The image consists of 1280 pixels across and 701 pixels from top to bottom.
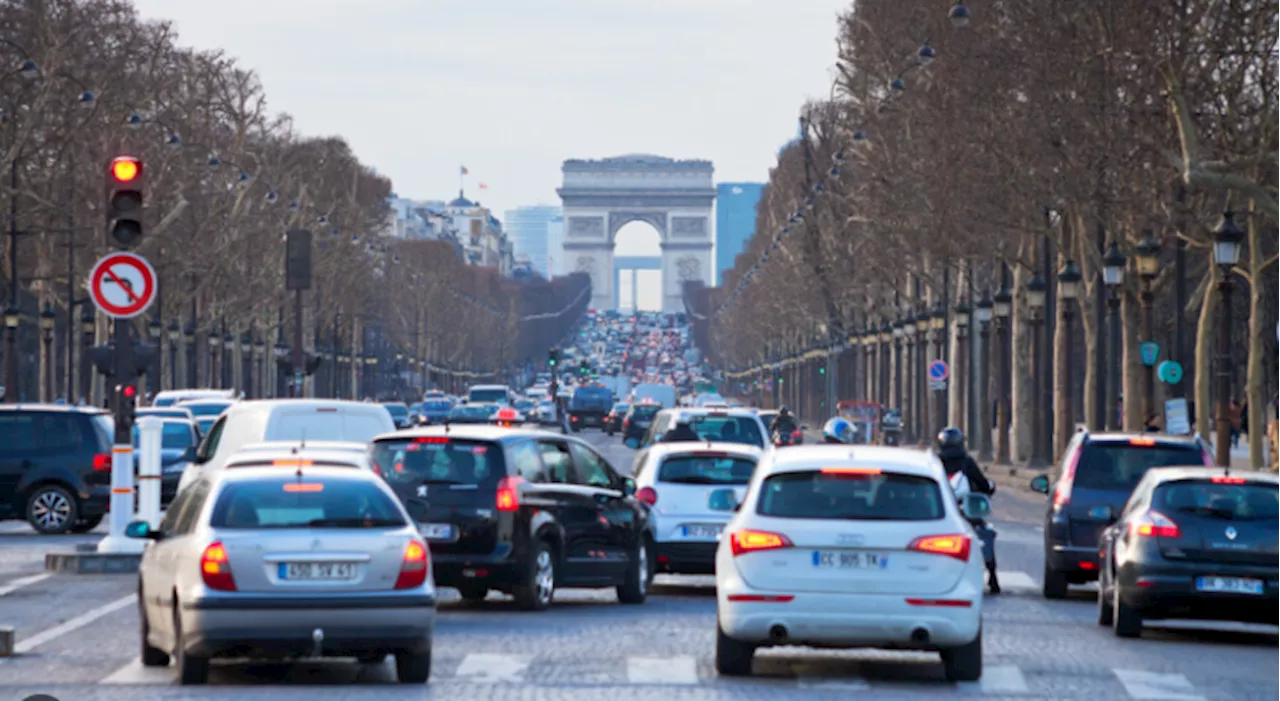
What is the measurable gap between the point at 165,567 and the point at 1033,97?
3372 centimetres

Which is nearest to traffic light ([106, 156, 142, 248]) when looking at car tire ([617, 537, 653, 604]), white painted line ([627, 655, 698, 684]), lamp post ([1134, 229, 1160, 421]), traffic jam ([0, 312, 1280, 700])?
traffic jam ([0, 312, 1280, 700])

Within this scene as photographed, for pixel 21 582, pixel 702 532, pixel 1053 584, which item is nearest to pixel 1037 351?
pixel 1053 584

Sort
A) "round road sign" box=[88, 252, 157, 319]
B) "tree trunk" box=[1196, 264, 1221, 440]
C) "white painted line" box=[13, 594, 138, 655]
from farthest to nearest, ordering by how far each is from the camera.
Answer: "tree trunk" box=[1196, 264, 1221, 440]
"round road sign" box=[88, 252, 157, 319]
"white painted line" box=[13, 594, 138, 655]

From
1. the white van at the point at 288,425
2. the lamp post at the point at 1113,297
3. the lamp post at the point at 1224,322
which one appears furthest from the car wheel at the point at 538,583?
the lamp post at the point at 1113,297

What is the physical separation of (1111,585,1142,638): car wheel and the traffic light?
363 inches

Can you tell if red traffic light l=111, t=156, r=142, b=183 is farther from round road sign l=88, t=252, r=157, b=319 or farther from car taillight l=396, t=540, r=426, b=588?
car taillight l=396, t=540, r=426, b=588

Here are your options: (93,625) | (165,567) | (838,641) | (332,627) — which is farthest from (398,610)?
(93,625)

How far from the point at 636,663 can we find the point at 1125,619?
4.19 m

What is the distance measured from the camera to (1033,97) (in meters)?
47.1

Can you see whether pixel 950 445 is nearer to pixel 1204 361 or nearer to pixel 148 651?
pixel 148 651

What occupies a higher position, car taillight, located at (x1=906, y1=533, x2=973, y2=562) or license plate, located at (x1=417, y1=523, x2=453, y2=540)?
car taillight, located at (x1=906, y1=533, x2=973, y2=562)

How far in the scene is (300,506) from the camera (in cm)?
1501

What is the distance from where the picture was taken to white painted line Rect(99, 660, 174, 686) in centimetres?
1512

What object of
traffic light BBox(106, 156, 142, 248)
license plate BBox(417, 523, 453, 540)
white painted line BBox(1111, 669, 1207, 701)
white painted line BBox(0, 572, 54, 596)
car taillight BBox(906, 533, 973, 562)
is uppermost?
traffic light BBox(106, 156, 142, 248)
